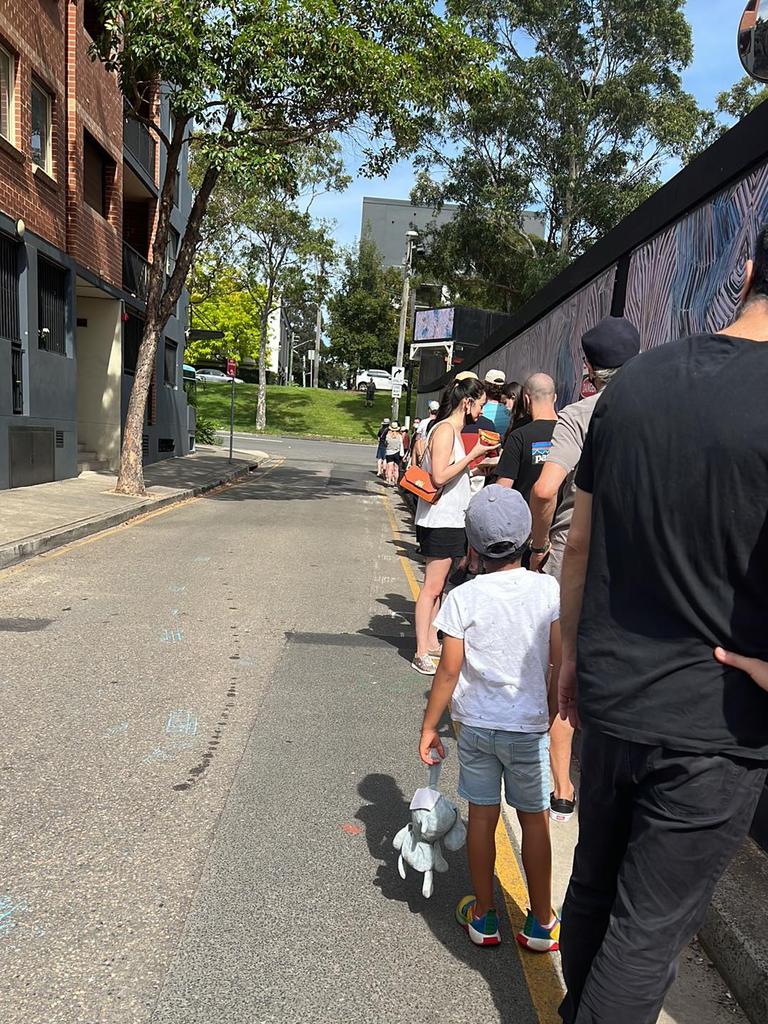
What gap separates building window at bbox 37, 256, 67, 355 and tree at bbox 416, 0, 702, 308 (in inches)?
619

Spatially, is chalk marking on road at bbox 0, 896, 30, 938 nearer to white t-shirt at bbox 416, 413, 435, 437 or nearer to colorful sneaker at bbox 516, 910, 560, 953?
colorful sneaker at bbox 516, 910, 560, 953

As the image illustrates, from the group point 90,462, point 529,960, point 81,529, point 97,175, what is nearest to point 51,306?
point 97,175

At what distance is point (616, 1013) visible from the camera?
1.74 m

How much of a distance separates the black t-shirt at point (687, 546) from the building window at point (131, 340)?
19.2m

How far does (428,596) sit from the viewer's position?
17.5ft

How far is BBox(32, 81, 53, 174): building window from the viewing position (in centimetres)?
1388

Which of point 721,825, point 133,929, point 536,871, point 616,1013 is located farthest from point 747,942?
point 133,929

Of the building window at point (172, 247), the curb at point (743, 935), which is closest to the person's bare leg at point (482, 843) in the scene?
the curb at point (743, 935)

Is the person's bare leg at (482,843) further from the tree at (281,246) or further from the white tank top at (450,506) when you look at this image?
the tree at (281,246)

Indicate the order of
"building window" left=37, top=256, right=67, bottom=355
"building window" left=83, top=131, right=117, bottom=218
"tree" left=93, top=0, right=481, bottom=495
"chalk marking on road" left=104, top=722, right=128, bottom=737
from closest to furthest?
"chalk marking on road" left=104, top=722, right=128, bottom=737 → "tree" left=93, top=0, right=481, bottom=495 → "building window" left=37, top=256, right=67, bottom=355 → "building window" left=83, top=131, right=117, bottom=218

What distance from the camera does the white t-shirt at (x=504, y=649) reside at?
250cm

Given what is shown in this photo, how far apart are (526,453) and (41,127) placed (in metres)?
13.7

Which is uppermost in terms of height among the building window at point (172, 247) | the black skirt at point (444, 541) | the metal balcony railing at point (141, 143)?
the metal balcony railing at point (141, 143)

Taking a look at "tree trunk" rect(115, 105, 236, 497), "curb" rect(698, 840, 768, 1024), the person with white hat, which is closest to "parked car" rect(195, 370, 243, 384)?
"tree trunk" rect(115, 105, 236, 497)
